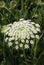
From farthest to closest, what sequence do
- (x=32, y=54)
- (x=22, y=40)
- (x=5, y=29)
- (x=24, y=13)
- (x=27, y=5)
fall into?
(x=27, y=5) → (x=24, y=13) → (x=32, y=54) → (x=5, y=29) → (x=22, y=40)

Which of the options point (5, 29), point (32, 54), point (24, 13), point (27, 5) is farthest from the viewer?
point (27, 5)

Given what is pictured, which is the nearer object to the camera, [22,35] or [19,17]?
[22,35]

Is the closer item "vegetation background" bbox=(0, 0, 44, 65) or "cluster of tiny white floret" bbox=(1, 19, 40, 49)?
"cluster of tiny white floret" bbox=(1, 19, 40, 49)

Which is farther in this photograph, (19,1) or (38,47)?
(19,1)

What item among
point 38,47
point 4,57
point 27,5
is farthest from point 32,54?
point 27,5

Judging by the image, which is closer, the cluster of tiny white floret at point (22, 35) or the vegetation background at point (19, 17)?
the cluster of tiny white floret at point (22, 35)

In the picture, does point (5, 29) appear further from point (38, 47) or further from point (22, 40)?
point (38, 47)

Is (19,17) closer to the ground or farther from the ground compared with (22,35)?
farther from the ground

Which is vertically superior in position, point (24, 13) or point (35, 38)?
point (24, 13)
